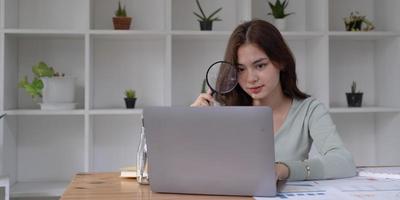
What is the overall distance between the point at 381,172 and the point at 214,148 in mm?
628

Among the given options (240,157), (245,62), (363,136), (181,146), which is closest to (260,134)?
(240,157)

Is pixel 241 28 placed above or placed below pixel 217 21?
below

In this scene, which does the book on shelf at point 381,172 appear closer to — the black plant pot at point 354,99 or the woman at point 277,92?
the woman at point 277,92

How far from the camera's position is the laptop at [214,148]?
971 mm

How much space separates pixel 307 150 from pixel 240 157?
76cm

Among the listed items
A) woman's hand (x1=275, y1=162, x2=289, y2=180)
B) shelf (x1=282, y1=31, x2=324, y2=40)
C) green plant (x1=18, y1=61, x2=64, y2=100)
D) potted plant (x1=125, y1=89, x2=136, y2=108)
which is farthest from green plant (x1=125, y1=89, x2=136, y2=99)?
woman's hand (x1=275, y1=162, x2=289, y2=180)

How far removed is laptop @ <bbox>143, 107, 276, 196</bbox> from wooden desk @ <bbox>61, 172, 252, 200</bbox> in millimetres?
36

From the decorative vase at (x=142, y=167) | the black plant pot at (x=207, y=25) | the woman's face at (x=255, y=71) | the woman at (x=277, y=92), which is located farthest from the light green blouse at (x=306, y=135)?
the black plant pot at (x=207, y=25)

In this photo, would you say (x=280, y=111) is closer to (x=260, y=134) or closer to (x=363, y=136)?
(x=260, y=134)

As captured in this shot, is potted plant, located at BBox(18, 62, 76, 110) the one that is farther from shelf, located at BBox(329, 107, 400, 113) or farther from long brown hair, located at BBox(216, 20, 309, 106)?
shelf, located at BBox(329, 107, 400, 113)

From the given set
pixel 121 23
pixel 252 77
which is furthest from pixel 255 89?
pixel 121 23

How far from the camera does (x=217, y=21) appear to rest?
279cm

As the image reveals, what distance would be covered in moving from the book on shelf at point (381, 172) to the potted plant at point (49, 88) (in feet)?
5.30

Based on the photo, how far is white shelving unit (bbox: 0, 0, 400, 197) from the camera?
2.61 m
